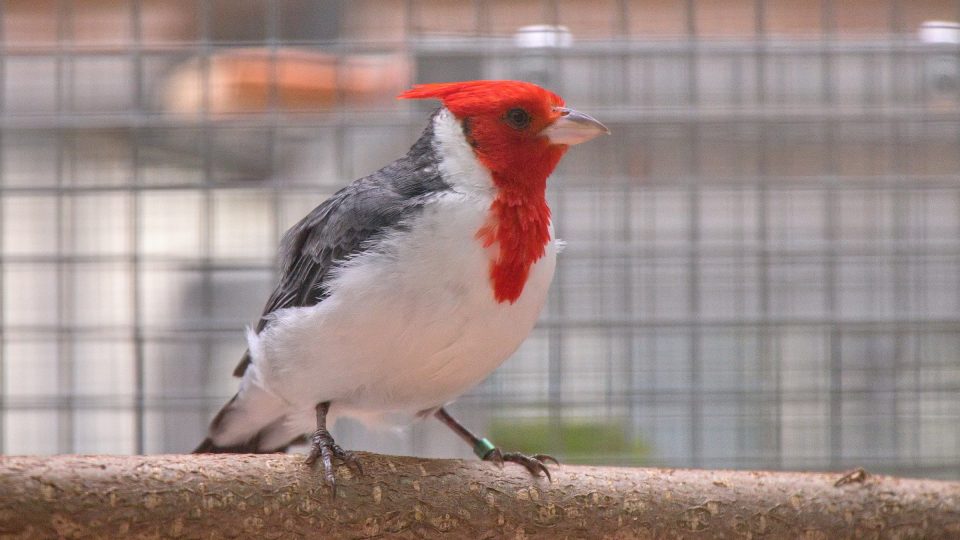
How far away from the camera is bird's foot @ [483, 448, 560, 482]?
1277 mm

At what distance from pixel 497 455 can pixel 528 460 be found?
96 mm

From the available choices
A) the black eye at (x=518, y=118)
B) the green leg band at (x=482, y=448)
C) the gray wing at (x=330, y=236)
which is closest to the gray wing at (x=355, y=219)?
the gray wing at (x=330, y=236)

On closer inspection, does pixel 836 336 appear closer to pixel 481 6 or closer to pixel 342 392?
pixel 481 6

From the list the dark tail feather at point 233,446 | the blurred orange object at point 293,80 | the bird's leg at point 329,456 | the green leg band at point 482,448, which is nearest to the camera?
the bird's leg at point 329,456

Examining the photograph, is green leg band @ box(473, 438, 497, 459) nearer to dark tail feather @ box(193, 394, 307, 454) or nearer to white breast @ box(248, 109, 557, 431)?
white breast @ box(248, 109, 557, 431)

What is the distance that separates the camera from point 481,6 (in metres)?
2.24

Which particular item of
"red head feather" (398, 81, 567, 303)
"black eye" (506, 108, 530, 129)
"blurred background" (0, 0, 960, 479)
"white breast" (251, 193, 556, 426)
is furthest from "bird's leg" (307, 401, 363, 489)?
"blurred background" (0, 0, 960, 479)

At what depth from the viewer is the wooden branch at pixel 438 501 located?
1.08 meters

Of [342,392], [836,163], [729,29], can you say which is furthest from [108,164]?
[836,163]

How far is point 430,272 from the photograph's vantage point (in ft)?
4.15

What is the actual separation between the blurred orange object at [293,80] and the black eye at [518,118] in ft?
2.84

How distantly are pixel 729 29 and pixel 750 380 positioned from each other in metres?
0.83

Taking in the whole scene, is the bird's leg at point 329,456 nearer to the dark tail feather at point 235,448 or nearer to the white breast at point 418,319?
the white breast at point 418,319

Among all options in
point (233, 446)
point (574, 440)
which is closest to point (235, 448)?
point (233, 446)
